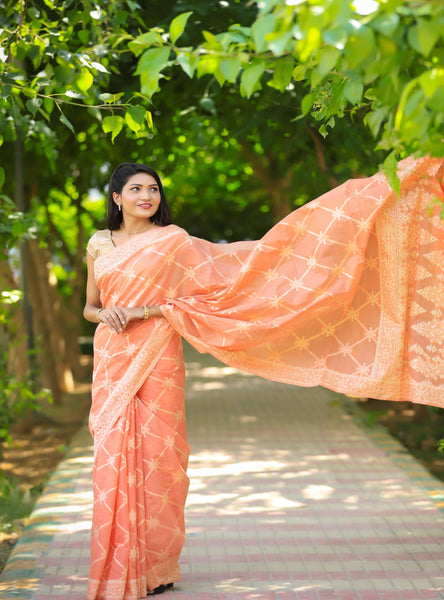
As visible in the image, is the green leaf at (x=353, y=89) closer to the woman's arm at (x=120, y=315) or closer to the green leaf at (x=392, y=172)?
the green leaf at (x=392, y=172)

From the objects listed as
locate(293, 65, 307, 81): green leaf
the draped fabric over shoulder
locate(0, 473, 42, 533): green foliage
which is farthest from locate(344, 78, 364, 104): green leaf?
locate(0, 473, 42, 533): green foliage

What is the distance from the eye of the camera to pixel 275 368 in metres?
4.18

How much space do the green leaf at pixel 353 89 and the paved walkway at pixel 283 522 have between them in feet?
7.82

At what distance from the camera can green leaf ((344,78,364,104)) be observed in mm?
A: 2980

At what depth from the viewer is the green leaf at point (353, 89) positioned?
2.98 meters

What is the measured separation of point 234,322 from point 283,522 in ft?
6.36

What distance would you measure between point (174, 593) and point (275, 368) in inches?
46.2

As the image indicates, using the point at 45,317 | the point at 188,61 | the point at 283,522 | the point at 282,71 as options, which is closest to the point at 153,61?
the point at 188,61

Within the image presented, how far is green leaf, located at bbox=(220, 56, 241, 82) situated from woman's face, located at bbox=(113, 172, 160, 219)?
1.63m

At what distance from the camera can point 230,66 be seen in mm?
2539

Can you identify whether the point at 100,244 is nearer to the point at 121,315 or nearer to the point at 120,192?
the point at 120,192

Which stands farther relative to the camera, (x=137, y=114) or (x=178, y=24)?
(x=137, y=114)

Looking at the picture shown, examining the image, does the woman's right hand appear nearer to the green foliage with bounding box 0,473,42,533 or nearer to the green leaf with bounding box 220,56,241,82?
the green leaf with bounding box 220,56,241,82

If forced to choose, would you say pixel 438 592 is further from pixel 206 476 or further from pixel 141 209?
pixel 206 476
